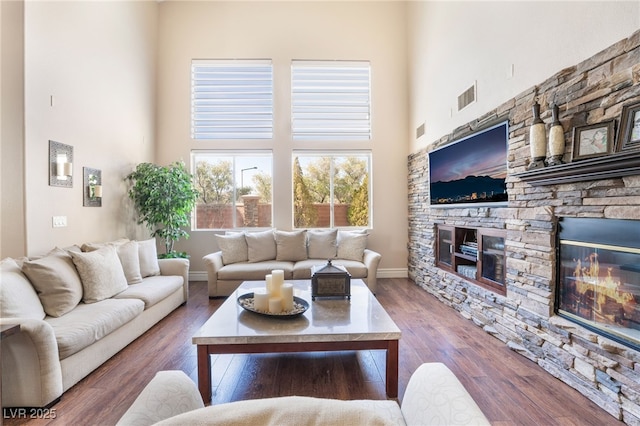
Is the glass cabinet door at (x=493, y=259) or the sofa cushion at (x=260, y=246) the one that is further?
the sofa cushion at (x=260, y=246)

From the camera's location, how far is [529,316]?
2482 mm

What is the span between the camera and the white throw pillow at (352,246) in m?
4.66

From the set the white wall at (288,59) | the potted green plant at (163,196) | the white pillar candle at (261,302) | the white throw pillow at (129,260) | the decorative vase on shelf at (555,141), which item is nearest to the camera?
the decorative vase on shelf at (555,141)

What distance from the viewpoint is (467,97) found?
11.4 feet

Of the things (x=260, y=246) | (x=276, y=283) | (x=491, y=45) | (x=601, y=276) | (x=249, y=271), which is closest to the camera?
(x=601, y=276)

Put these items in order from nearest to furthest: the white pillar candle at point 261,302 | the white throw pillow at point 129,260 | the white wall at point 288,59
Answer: the white pillar candle at point 261,302
the white throw pillow at point 129,260
the white wall at point 288,59

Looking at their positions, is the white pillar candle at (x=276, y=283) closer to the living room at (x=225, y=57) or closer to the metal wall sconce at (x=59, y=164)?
the living room at (x=225, y=57)

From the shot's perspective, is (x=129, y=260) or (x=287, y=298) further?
(x=129, y=260)

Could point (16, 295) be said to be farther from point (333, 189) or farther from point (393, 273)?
point (393, 273)

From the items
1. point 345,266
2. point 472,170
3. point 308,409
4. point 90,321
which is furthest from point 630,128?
point 90,321

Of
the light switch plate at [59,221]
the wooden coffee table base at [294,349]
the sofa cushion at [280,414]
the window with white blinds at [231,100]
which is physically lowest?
the wooden coffee table base at [294,349]

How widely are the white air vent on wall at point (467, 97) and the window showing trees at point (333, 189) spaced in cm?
202

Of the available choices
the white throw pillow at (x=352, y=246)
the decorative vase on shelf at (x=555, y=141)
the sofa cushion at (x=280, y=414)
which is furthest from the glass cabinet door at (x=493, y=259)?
the sofa cushion at (x=280, y=414)

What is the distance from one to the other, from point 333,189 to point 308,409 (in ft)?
16.1
